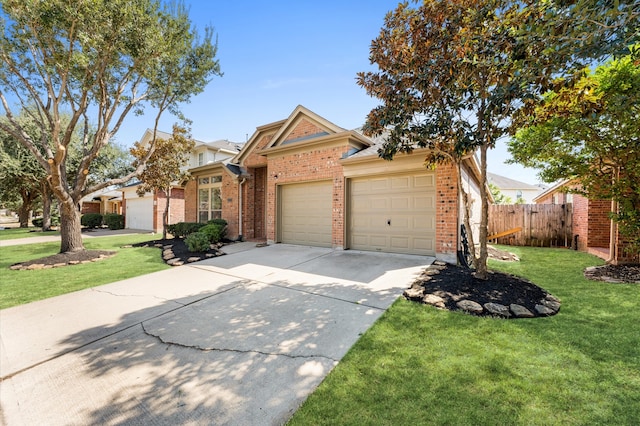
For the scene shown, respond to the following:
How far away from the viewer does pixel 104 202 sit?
98.6 ft

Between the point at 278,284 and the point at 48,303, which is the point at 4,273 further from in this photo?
the point at 278,284

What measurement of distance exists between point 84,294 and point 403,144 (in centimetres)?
763

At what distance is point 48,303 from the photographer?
4980 mm

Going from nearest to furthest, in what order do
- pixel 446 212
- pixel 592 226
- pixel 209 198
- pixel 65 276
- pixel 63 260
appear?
pixel 65 276 → pixel 446 212 → pixel 63 260 → pixel 592 226 → pixel 209 198

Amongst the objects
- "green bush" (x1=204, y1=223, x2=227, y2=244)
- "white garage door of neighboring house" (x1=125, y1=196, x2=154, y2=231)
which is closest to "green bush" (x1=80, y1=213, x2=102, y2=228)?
"white garage door of neighboring house" (x1=125, y1=196, x2=154, y2=231)

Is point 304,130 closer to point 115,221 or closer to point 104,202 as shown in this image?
point 115,221

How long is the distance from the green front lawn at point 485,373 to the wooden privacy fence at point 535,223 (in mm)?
9147

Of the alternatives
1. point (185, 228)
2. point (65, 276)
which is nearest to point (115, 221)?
point (185, 228)

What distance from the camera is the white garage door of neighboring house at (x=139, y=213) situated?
19.8 meters

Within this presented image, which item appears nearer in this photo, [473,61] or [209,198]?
[473,61]

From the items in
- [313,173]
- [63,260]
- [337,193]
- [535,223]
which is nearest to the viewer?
[63,260]

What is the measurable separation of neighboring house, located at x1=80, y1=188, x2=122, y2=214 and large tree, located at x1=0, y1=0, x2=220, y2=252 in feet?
72.0

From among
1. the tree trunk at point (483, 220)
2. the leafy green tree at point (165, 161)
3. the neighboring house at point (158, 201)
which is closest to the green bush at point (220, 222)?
the leafy green tree at point (165, 161)

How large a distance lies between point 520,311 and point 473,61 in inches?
162
